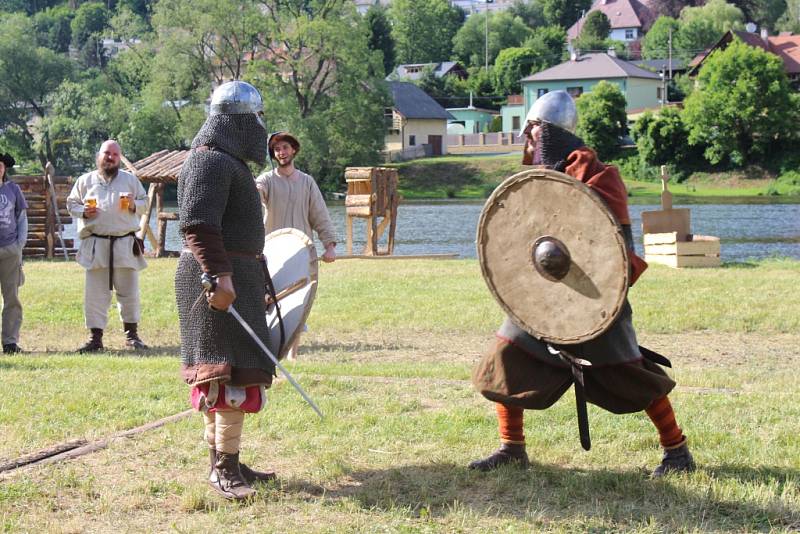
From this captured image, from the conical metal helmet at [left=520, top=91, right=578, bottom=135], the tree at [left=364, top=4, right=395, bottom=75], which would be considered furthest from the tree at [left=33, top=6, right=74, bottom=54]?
the conical metal helmet at [left=520, top=91, right=578, bottom=135]

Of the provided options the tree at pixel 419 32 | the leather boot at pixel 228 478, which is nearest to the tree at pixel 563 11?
the tree at pixel 419 32

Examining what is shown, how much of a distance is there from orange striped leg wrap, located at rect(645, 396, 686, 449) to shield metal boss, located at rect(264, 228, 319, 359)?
168cm

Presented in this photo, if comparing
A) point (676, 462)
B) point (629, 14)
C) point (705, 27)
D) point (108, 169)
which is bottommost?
Answer: point (676, 462)

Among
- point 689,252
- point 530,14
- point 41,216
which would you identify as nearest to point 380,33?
point 530,14

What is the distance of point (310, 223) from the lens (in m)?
9.31

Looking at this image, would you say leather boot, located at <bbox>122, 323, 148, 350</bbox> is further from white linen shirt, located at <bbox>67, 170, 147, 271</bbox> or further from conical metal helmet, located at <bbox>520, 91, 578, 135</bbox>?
conical metal helmet, located at <bbox>520, 91, 578, 135</bbox>

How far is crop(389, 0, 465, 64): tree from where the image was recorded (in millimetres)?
133625

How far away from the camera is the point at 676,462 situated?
5215 mm

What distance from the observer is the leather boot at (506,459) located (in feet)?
17.8

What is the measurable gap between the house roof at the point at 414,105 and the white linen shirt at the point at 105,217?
67168 mm

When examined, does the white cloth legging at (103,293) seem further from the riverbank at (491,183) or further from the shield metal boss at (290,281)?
the riverbank at (491,183)

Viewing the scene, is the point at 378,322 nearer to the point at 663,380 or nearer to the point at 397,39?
the point at 663,380

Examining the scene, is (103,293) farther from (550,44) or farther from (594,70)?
(550,44)

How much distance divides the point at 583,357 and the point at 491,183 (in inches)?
2091
